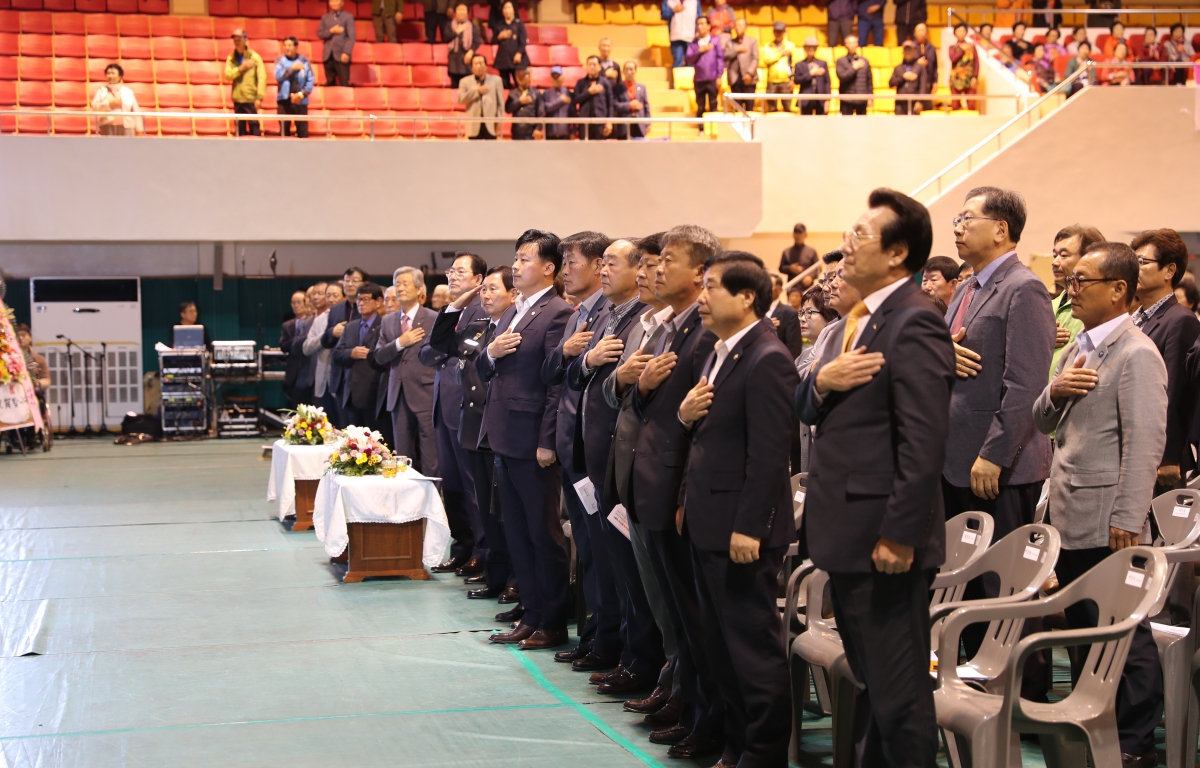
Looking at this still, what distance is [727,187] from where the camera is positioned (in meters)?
13.8

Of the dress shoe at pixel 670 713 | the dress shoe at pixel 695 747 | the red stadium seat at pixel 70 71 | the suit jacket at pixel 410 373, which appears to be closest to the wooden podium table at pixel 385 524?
the suit jacket at pixel 410 373

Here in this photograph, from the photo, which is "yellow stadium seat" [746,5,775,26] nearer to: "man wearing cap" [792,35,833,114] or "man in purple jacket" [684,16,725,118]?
"man in purple jacket" [684,16,725,118]

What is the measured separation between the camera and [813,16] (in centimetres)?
1823

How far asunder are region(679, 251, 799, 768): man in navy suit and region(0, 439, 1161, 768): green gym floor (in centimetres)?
48

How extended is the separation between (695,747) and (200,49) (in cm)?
1377

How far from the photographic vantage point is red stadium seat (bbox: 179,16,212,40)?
15727 mm

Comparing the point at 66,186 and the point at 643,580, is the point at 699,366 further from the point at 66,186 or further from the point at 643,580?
the point at 66,186

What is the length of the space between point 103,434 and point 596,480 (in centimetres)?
1285

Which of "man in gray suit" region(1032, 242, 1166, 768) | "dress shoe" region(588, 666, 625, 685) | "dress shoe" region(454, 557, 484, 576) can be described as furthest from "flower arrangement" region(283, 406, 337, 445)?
"man in gray suit" region(1032, 242, 1166, 768)

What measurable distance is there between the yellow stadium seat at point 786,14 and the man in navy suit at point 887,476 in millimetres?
15876

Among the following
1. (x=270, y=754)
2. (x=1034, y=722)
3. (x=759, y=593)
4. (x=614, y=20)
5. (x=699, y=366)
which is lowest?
(x=270, y=754)

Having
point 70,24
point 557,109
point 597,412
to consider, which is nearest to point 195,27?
point 70,24

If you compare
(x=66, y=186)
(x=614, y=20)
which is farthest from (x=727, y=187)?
(x=66, y=186)

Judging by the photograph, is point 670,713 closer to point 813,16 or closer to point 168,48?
point 168,48
